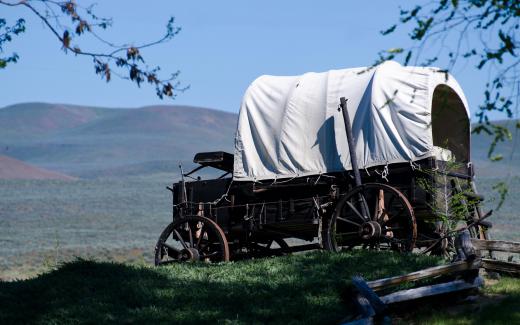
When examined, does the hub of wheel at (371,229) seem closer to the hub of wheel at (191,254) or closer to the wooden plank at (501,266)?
the wooden plank at (501,266)

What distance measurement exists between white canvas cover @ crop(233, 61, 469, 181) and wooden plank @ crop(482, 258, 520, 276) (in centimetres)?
212

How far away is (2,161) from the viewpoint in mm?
163000

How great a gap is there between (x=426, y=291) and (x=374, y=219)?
3838 mm

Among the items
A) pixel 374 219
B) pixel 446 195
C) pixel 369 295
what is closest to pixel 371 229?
pixel 374 219

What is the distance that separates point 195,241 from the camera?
61.2ft

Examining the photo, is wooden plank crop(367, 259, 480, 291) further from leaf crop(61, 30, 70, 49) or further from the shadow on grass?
leaf crop(61, 30, 70, 49)

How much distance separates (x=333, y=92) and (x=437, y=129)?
7.13 ft

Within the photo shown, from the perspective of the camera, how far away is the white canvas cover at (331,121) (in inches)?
650

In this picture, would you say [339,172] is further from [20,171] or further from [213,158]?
[20,171]

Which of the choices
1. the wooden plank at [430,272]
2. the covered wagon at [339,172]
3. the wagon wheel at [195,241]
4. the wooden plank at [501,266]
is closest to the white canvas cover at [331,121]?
the covered wagon at [339,172]

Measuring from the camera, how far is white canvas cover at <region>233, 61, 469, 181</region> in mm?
16516

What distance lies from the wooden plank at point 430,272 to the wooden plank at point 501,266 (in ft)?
5.32

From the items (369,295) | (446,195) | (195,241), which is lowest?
(369,295)

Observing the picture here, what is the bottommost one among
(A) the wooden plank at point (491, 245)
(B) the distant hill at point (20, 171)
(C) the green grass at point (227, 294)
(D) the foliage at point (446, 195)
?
(C) the green grass at point (227, 294)
